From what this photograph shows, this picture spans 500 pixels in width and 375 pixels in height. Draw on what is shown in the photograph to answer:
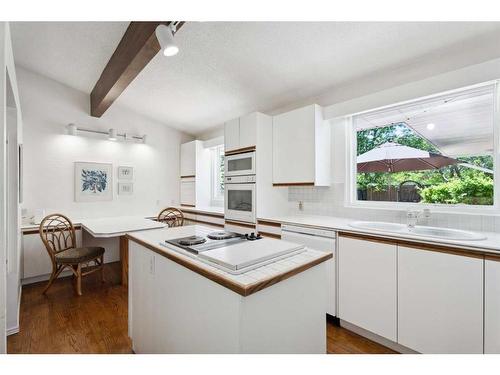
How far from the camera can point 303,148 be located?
8.88ft

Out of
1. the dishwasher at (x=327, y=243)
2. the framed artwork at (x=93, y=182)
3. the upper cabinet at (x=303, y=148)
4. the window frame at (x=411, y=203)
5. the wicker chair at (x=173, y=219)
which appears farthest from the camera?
the wicker chair at (x=173, y=219)

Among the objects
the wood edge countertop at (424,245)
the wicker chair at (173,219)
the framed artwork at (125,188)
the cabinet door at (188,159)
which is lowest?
the wicker chair at (173,219)

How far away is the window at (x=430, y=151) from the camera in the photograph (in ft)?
6.48

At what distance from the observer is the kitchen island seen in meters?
0.97

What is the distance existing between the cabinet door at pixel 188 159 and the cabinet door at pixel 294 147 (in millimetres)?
1886

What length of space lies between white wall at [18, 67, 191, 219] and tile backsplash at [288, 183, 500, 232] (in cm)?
258

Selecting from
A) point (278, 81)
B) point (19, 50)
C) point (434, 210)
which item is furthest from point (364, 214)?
point (19, 50)

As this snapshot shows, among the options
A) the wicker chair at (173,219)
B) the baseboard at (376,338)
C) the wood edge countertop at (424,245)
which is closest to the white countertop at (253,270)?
the wood edge countertop at (424,245)

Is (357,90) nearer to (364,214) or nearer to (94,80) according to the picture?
(364,214)

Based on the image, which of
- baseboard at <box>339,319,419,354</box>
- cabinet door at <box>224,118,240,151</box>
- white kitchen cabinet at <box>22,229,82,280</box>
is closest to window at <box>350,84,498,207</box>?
baseboard at <box>339,319,419,354</box>

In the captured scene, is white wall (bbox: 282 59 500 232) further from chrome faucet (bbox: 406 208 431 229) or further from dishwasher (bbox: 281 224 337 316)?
dishwasher (bbox: 281 224 337 316)

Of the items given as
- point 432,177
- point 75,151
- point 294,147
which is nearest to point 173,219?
point 75,151

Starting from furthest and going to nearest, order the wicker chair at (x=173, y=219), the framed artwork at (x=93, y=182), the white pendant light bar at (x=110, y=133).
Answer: the wicker chair at (x=173, y=219)
the framed artwork at (x=93, y=182)
the white pendant light bar at (x=110, y=133)

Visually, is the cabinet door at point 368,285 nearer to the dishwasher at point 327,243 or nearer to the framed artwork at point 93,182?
the dishwasher at point 327,243
